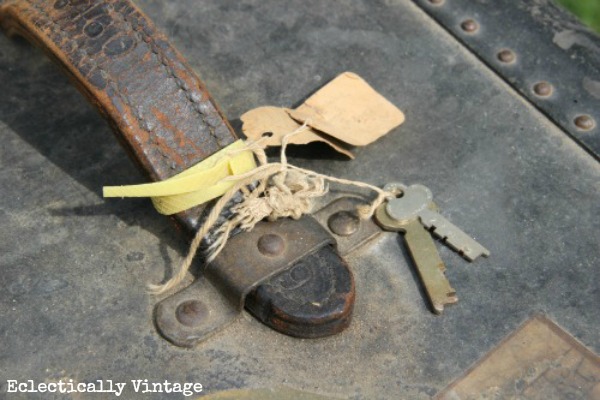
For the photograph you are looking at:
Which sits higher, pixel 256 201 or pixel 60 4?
pixel 60 4

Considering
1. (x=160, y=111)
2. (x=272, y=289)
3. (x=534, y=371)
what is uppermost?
(x=160, y=111)

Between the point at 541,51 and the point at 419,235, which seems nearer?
the point at 419,235

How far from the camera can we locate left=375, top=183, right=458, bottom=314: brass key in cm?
94

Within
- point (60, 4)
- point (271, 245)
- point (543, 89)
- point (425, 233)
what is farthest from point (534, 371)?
point (60, 4)

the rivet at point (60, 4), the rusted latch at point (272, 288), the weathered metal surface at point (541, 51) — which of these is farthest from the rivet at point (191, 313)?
the weathered metal surface at point (541, 51)

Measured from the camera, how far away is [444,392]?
0.88 metres

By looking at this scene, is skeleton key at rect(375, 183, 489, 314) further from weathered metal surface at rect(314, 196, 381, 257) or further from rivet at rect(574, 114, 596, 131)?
rivet at rect(574, 114, 596, 131)

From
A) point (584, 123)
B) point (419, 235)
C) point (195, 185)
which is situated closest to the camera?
point (195, 185)

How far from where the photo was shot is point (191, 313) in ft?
2.96

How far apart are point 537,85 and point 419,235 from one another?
0.30 metres

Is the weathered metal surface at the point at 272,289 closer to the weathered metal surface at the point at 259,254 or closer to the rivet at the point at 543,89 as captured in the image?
the weathered metal surface at the point at 259,254

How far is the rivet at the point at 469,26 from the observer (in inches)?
46.9

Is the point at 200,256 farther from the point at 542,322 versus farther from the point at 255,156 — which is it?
the point at 542,322

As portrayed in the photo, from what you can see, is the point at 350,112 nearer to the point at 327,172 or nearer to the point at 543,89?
the point at 327,172
